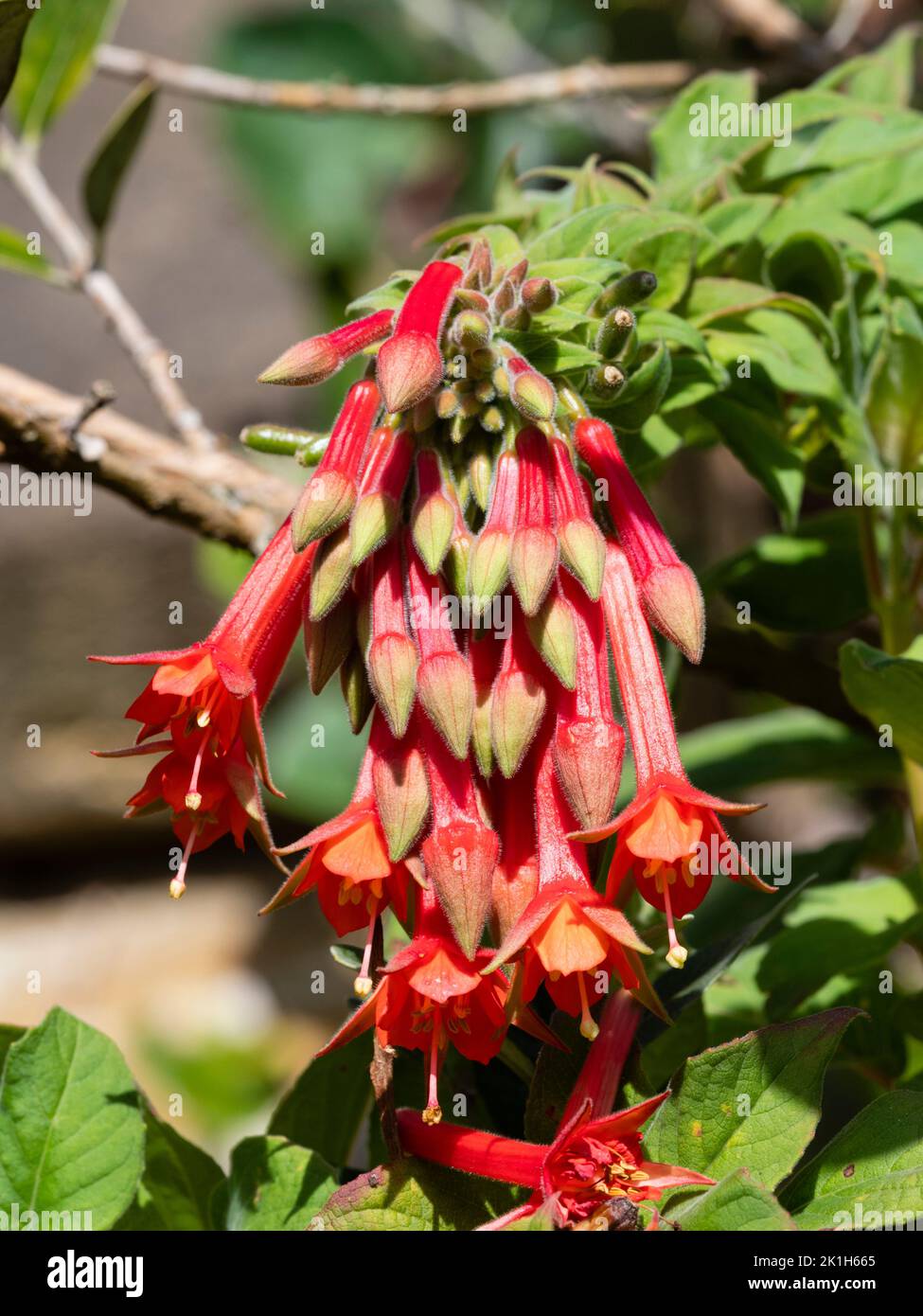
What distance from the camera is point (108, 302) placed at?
71.1 inches

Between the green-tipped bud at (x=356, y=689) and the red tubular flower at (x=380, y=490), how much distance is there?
0.38ft

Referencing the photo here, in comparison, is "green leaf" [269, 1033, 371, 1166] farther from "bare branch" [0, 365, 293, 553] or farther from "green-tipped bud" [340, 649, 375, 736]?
"bare branch" [0, 365, 293, 553]

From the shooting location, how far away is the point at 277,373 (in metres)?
1.01

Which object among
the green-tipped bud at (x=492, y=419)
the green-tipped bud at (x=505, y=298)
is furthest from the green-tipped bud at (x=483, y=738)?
the green-tipped bud at (x=505, y=298)

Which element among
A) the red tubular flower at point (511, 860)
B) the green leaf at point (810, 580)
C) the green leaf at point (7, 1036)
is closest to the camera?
the red tubular flower at point (511, 860)

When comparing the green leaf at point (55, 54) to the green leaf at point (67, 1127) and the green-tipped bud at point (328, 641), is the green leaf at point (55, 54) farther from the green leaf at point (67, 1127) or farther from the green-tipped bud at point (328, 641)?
the green leaf at point (67, 1127)

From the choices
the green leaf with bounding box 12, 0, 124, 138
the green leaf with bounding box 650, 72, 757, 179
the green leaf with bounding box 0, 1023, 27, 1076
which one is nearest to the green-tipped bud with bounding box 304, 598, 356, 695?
the green leaf with bounding box 0, 1023, 27, 1076

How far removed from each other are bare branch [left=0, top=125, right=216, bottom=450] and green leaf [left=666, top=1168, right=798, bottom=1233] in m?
1.09

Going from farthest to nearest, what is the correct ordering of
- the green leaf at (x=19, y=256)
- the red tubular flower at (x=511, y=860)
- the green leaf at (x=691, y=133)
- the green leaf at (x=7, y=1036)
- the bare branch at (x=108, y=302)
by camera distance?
the green leaf at (x=19, y=256), the bare branch at (x=108, y=302), the green leaf at (x=691, y=133), the green leaf at (x=7, y=1036), the red tubular flower at (x=511, y=860)

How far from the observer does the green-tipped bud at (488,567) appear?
97 cm

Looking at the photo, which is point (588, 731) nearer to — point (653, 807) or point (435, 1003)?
point (653, 807)

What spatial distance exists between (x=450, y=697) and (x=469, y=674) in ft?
0.10

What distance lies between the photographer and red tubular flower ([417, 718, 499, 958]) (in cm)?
93

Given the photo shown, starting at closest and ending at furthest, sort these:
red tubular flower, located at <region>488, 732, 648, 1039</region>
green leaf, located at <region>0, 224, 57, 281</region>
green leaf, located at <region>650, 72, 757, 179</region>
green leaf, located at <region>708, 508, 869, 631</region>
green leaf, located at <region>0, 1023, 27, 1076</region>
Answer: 1. red tubular flower, located at <region>488, 732, 648, 1039</region>
2. green leaf, located at <region>0, 1023, 27, 1076</region>
3. green leaf, located at <region>650, 72, 757, 179</region>
4. green leaf, located at <region>708, 508, 869, 631</region>
5. green leaf, located at <region>0, 224, 57, 281</region>
